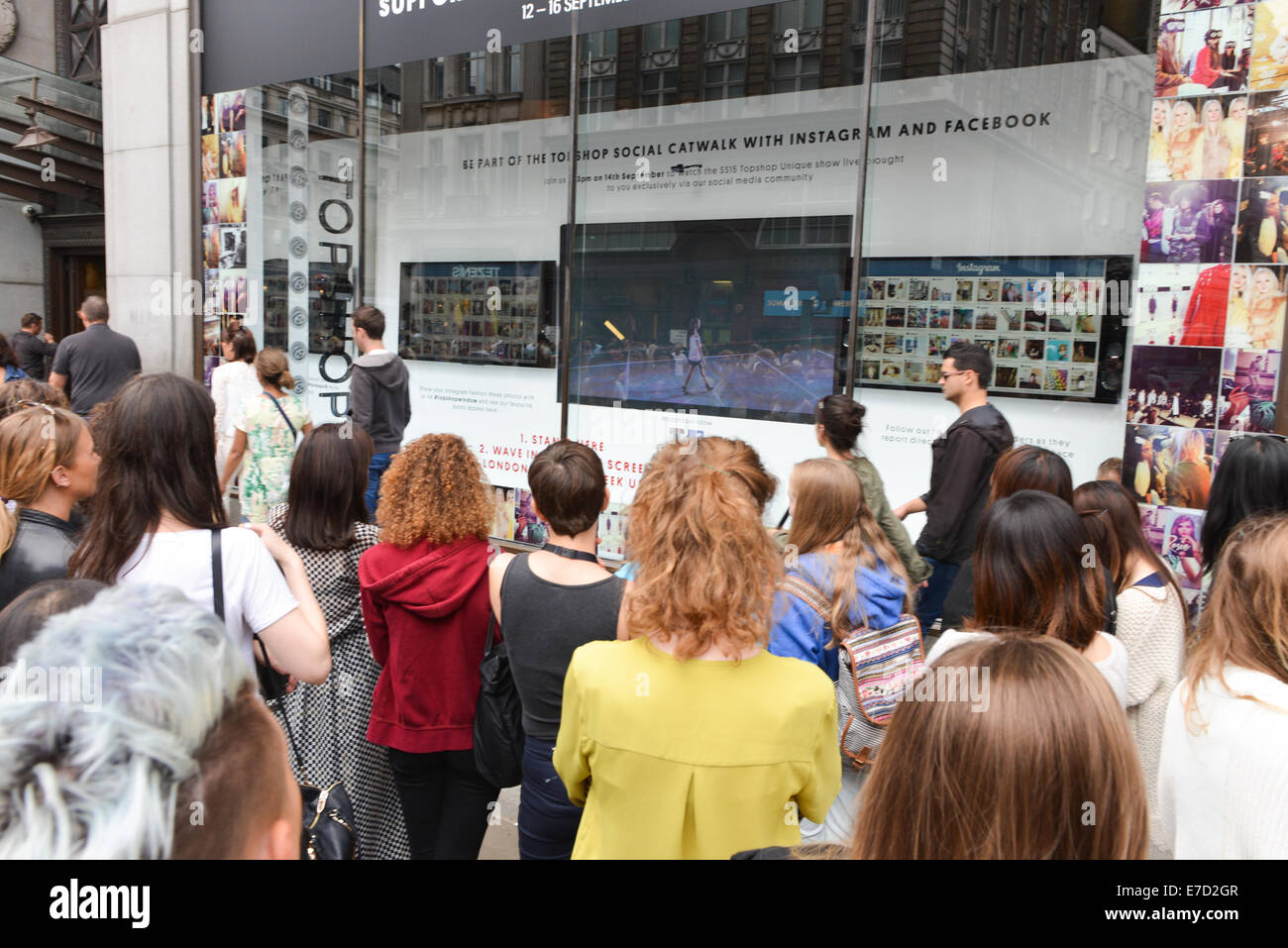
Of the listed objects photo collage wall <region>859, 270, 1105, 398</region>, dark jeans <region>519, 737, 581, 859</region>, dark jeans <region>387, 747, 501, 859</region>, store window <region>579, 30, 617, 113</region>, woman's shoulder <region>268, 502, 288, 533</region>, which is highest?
store window <region>579, 30, 617, 113</region>

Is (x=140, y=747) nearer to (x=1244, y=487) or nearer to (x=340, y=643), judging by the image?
(x=340, y=643)

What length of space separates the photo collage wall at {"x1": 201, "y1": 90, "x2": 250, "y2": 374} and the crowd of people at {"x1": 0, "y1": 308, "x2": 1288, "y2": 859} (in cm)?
551

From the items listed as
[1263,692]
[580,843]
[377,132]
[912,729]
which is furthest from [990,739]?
[377,132]

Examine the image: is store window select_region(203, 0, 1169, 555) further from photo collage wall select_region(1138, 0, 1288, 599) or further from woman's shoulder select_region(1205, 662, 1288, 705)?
woman's shoulder select_region(1205, 662, 1288, 705)

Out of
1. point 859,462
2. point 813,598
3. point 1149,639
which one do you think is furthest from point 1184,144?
point 813,598

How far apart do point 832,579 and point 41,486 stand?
2.38 m

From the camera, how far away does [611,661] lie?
204 centimetres

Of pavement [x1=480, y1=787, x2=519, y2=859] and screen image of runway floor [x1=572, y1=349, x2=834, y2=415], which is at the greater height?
screen image of runway floor [x1=572, y1=349, x2=834, y2=415]

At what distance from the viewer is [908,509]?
16.5 ft

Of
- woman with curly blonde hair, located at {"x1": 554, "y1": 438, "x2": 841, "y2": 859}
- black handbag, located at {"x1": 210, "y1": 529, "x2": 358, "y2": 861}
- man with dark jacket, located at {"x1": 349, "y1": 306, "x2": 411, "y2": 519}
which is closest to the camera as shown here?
black handbag, located at {"x1": 210, "y1": 529, "x2": 358, "y2": 861}

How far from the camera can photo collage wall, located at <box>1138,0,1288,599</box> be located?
14.6 ft

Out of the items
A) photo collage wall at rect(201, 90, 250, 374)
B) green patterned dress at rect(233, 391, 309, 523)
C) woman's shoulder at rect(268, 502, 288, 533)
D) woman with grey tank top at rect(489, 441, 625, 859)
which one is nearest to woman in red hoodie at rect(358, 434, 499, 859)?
woman with grey tank top at rect(489, 441, 625, 859)

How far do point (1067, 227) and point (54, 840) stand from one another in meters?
6.55
